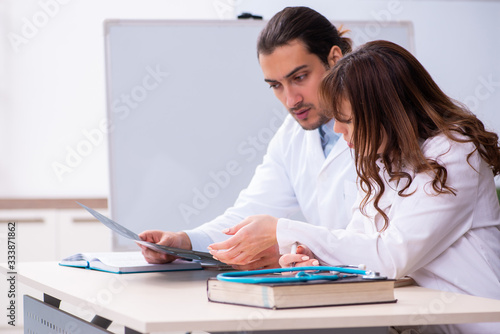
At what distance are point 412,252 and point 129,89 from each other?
5.89 feet

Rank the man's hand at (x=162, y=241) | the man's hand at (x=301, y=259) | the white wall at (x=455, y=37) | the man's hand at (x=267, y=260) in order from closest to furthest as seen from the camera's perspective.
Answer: the man's hand at (x=301, y=259), the man's hand at (x=267, y=260), the man's hand at (x=162, y=241), the white wall at (x=455, y=37)

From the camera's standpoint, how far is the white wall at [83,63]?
12.4 ft

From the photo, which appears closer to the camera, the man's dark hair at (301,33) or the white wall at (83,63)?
the man's dark hair at (301,33)

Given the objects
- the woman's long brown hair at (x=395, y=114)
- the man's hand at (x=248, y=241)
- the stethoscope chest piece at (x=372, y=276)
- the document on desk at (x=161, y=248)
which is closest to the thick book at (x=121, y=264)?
the document on desk at (x=161, y=248)

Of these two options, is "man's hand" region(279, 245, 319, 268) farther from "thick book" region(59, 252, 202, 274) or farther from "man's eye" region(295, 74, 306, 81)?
"man's eye" region(295, 74, 306, 81)

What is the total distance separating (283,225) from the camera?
1188 mm

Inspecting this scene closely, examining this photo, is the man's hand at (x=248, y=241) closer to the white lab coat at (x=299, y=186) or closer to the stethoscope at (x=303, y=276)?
the stethoscope at (x=303, y=276)

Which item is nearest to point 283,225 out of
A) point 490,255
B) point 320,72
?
point 490,255

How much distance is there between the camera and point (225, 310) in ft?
2.82

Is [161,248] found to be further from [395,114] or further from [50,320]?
[395,114]

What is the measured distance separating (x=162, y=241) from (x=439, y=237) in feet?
2.24

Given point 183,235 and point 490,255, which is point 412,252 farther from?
point 183,235

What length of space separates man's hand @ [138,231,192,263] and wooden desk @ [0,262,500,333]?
28 centimetres

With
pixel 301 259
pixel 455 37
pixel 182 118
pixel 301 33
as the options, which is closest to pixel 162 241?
pixel 301 259
